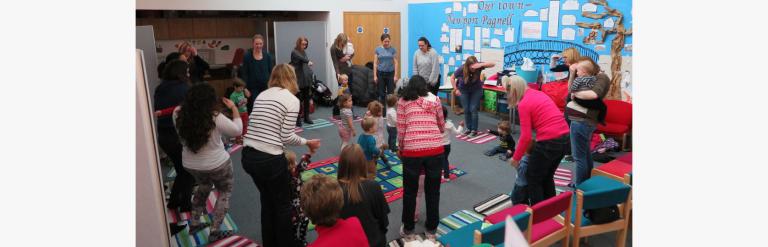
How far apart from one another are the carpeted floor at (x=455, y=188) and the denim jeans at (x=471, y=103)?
1.27 feet

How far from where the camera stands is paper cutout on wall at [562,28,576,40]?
7.09m

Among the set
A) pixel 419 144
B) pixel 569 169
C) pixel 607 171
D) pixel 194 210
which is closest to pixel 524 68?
pixel 569 169

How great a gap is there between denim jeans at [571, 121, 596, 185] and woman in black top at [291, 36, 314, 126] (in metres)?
3.98

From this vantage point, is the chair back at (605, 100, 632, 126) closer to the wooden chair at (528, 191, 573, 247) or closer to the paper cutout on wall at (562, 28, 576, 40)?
the paper cutout on wall at (562, 28, 576, 40)

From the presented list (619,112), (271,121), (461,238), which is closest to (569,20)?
(619,112)

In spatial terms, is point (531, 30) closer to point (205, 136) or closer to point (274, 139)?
point (274, 139)

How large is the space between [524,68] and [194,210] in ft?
18.2

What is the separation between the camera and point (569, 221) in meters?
3.08

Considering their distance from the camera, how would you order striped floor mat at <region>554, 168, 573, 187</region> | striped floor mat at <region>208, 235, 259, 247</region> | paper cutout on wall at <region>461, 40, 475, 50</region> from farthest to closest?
paper cutout on wall at <region>461, 40, 475, 50</region>
striped floor mat at <region>554, 168, 573, 187</region>
striped floor mat at <region>208, 235, 259, 247</region>

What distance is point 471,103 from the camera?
6.80 meters

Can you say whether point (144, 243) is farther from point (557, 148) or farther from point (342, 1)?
point (342, 1)

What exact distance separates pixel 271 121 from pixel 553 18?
5514mm

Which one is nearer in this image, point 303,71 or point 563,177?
point 563,177

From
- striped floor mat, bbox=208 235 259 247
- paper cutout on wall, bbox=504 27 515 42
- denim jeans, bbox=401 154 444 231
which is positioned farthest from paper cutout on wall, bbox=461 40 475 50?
striped floor mat, bbox=208 235 259 247
